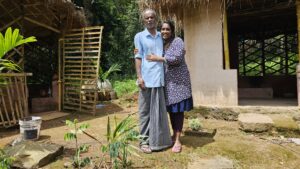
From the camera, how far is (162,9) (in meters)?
5.41

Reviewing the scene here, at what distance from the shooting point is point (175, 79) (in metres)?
3.62

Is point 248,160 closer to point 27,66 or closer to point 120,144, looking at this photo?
point 120,144

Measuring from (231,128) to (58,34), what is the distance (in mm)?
5285

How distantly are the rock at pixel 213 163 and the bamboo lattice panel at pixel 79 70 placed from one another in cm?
413

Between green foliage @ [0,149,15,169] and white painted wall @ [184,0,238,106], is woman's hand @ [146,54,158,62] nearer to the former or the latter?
green foliage @ [0,149,15,169]

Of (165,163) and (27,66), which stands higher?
(27,66)

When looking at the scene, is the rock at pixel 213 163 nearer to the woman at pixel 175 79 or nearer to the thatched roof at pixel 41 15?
the woman at pixel 175 79

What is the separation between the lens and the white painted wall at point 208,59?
521 cm

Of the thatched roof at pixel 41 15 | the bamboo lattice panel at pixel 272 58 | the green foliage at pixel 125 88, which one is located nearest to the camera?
the thatched roof at pixel 41 15

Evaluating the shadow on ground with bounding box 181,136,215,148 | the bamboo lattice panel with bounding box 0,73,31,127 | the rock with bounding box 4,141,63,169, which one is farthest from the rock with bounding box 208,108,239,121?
the bamboo lattice panel with bounding box 0,73,31,127

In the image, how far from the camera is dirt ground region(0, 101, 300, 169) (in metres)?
3.21

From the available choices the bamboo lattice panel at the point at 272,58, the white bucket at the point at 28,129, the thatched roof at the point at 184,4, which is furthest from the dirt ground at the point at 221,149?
the bamboo lattice panel at the point at 272,58

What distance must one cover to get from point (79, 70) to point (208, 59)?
3.33 m

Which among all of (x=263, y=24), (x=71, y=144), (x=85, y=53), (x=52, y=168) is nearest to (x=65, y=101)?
(x=85, y=53)
